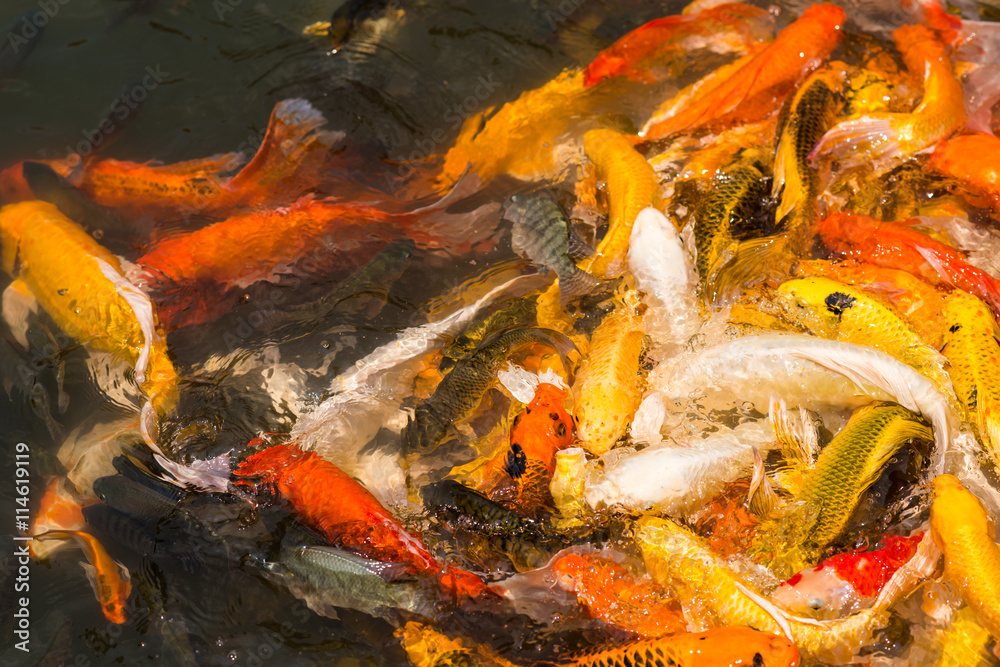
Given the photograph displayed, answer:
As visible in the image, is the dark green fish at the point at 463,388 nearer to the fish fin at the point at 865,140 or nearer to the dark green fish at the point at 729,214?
the dark green fish at the point at 729,214

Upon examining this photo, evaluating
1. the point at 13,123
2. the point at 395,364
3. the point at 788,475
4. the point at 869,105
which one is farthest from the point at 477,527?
the point at 13,123

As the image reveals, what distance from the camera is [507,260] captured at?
4.28 m

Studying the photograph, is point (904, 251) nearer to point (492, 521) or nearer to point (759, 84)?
point (759, 84)

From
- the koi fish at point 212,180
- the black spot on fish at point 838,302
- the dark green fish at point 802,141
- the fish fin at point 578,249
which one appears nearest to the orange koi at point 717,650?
the black spot on fish at point 838,302

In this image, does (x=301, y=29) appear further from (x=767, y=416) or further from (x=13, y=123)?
(x=767, y=416)

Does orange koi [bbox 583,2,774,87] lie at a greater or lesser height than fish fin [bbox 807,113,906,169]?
greater

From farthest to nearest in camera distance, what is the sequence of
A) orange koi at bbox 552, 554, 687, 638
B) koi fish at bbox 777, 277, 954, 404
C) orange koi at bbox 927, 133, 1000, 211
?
orange koi at bbox 927, 133, 1000, 211, koi fish at bbox 777, 277, 954, 404, orange koi at bbox 552, 554, 687, 638

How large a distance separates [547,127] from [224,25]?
2923mm

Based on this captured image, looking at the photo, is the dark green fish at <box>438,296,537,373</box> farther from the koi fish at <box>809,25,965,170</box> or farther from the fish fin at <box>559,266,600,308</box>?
the koi fish at <box>809,25,965,170</box>

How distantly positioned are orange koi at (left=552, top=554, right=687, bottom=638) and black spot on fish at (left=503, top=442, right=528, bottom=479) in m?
0.48

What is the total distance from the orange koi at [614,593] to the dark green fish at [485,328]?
4.15 feet

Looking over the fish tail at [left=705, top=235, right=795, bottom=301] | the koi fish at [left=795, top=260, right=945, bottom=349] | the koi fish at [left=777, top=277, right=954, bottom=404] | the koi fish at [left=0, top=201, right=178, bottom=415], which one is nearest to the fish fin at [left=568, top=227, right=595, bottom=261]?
the fish tail at [left=705, top=235, right=795, bottom=301]

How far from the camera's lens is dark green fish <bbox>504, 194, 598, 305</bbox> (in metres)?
3.85

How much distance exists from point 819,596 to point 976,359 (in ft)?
5.13
